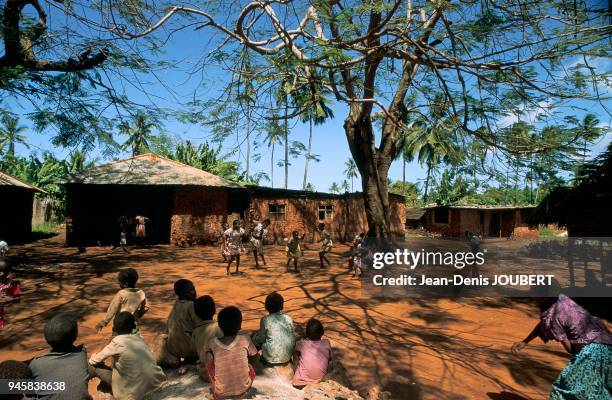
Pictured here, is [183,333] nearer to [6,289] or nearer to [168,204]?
[6,289]

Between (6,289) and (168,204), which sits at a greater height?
(168,204)

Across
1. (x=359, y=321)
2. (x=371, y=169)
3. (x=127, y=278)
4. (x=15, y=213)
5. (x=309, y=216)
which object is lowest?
(x=359, y=321)

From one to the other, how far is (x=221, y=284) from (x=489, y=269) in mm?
10555

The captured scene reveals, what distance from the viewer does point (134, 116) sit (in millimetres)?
8375

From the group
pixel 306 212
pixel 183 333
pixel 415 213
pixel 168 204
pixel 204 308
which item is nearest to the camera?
pixel 204 308

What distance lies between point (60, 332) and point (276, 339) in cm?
204

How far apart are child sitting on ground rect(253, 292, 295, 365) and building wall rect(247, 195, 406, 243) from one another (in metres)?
15.2

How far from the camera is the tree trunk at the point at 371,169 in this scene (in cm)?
1049

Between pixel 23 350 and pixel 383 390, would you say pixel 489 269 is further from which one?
pixel 23 350

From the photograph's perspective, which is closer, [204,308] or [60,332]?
[60,332]

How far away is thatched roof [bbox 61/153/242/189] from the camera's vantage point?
1537 centimetres

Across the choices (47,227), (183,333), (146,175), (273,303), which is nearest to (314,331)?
(273,303)

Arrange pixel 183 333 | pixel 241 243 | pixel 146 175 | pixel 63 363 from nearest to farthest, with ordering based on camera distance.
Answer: pixel 63 363
pixel 183 333
pixel 241 243
pixel 146 175

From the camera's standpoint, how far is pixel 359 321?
670 cm
